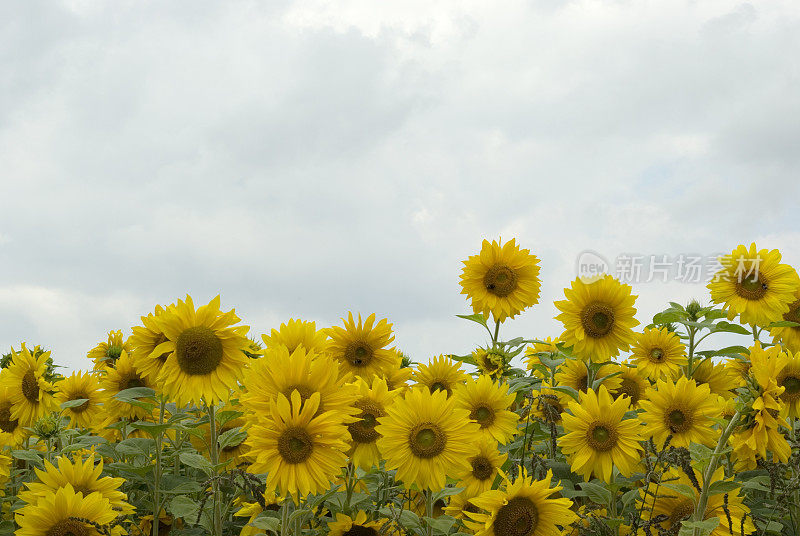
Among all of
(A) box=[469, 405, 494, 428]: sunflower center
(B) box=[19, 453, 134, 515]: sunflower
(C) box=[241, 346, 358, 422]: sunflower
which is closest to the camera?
(C) box=[241, 346, 358, 422]: sunflower

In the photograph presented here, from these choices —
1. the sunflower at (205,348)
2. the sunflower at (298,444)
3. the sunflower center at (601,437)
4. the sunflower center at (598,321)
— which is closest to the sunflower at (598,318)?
the sunflower center at (598,321)

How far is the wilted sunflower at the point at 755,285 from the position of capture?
17.6 feet

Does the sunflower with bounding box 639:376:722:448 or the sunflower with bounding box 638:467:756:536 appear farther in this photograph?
the sunflower with bounding box 639:376:722:448

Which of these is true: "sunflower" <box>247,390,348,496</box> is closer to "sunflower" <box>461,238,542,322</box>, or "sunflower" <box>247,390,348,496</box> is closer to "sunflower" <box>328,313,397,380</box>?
"sunflower" <box>328,313,397,380</box>

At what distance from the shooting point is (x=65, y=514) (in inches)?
129

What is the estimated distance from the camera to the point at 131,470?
3932mm

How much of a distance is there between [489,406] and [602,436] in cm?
69

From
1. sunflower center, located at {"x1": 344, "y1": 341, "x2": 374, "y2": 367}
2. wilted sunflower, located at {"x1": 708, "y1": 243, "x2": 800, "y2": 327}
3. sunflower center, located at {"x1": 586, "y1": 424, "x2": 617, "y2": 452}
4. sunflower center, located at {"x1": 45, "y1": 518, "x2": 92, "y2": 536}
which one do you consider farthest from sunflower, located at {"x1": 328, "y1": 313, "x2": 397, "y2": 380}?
wilted sunflower, located at {"x1": 708, "y1": 243, "x2": 800, "y2": 327}

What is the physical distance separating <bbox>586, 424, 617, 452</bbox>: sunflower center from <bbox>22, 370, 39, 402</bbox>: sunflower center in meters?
4.08

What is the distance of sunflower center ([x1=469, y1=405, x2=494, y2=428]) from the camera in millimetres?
4152

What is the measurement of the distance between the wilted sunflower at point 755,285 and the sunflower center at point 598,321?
57.5 inches

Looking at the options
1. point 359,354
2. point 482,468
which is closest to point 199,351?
point 359,354

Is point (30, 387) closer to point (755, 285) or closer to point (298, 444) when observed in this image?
point (298, 444)

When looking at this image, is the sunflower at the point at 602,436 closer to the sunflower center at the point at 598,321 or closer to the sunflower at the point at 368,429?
the sunflower center at the point at 598,321
